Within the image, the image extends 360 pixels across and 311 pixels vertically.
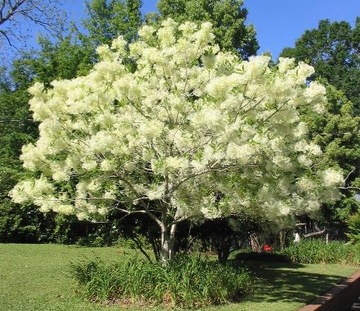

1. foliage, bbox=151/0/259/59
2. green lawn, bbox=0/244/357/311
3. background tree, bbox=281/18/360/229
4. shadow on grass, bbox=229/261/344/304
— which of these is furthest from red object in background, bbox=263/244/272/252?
foliage, bbox=151/0/259/59

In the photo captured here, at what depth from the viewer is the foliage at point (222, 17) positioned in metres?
26.6

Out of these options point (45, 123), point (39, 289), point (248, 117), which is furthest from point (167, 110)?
point (39, 289)

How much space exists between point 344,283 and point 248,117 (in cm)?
627

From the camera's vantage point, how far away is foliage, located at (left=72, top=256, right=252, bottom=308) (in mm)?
8102

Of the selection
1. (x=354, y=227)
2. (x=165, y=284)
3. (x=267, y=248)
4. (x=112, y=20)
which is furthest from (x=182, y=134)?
(x=112, y=20)

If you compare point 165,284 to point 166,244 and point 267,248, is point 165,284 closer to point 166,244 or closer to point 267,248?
point 166,244

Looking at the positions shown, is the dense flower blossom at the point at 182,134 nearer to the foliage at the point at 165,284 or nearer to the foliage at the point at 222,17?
the foliage at the point at 165,284

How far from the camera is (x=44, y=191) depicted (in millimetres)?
8734

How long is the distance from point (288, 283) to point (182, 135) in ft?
18.3

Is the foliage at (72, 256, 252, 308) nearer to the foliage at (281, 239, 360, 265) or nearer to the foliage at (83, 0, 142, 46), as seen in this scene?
the foliage at (281, 239, 360, 265)

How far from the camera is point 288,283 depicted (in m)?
11.5

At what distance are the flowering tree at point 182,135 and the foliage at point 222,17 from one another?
17.8m

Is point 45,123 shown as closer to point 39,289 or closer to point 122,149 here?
point 122,149

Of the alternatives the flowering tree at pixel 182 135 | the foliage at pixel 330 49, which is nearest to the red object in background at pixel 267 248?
the flowering tree at pixel 182 135
